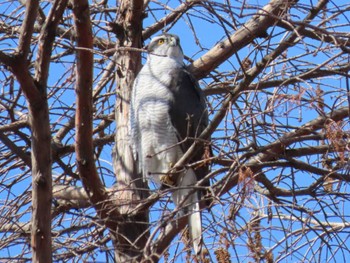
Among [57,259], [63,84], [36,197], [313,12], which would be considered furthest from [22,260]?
[313,12]

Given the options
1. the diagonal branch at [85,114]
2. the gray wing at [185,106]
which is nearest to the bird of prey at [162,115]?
the gray wing at [185,106]

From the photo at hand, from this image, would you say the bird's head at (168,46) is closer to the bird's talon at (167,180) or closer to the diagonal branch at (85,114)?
the bird's talon at (167,180)

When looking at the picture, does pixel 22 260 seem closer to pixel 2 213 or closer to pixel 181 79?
pixel 2 213

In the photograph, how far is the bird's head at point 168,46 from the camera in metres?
6.50

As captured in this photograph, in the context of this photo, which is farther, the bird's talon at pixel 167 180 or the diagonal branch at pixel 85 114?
the bird's talon at pixel 167 180

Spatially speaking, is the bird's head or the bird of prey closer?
the bird of prey

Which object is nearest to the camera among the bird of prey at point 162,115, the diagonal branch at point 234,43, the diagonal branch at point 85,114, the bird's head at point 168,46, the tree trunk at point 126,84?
the diagonal branch at point 85,114

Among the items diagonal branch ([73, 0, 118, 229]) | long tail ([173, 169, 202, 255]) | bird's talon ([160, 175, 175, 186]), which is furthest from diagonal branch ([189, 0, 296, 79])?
diagonal branch ([73, 0, 118, 229])

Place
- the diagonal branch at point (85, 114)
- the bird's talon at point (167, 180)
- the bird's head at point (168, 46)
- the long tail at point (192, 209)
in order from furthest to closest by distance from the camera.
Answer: the bird's head at point (168, 46), the bird's talon at point (167, 180), the diagonal branch at point (85, 114), the long tail at point (192, 209)

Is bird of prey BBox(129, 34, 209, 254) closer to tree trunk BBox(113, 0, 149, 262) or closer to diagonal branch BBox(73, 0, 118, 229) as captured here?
tree trunk BBox(113, 0, 149, 262)

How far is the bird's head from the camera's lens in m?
6.50

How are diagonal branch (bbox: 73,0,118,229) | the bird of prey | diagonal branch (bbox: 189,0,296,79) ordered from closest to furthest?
1. diagonal branch (bbox: 73,0,118,229)
2. diagonal branch (bbox: 189,0,296,79)
3. the bird of prey

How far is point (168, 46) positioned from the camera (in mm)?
6527

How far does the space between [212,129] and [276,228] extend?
0.62 m
